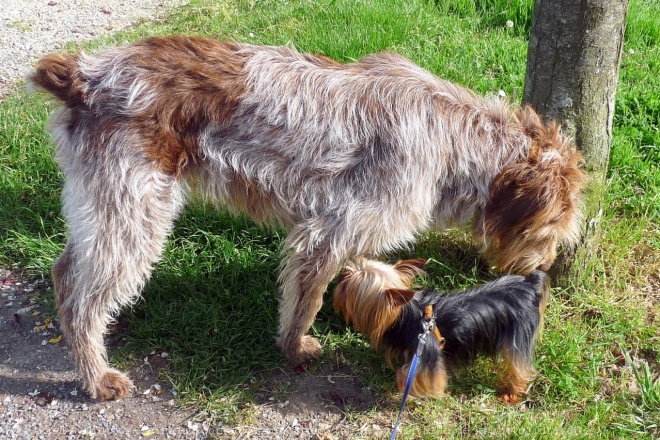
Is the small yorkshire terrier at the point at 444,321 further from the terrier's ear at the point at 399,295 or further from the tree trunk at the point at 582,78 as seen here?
the tree trunk at the point at 582,78

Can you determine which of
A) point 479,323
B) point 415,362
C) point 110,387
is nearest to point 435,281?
point 479,323

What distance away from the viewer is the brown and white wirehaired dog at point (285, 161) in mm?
3432

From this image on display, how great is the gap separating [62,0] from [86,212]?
5595mm

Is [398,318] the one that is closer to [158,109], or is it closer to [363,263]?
[363,263]

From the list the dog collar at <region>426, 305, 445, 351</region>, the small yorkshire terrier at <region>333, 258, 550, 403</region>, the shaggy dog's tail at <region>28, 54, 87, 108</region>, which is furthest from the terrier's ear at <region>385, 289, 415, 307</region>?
the shaggy dog's tail at <region>28, 54, 87, 108</region>

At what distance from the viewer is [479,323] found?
3.65 metres

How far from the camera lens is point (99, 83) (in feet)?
11.3

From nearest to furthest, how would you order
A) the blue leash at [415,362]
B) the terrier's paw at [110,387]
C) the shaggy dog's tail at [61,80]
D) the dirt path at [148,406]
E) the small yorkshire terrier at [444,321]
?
the blue leash at [415,362] → the shaggy dog's tail at [61,80] → the small yorkshire terrier at [444,321] → the dirt path at [148,406] → the terrier's paw at [110,387]

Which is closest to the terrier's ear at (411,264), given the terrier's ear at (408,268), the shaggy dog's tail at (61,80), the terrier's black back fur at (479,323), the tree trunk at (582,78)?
the terrier's ear at (408,268)

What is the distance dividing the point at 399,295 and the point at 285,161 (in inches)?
37.4

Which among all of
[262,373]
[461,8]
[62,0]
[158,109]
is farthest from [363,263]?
[62,0]

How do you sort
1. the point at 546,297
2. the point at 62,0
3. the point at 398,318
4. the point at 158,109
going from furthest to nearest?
the point at 62,0 < the point at 546,297 < the point at 398,318 < the point at 158,109

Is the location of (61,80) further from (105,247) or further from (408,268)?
(408,268)

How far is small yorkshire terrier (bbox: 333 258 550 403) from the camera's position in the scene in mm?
3564
